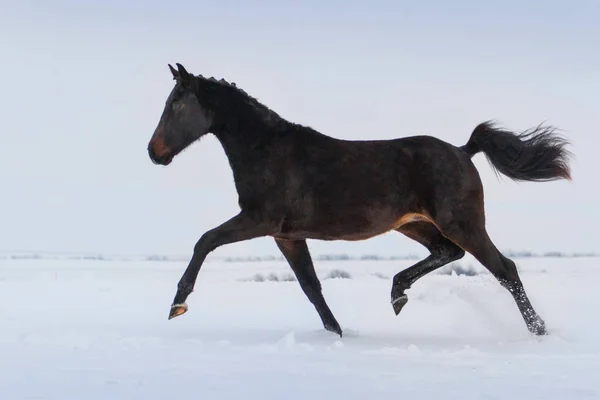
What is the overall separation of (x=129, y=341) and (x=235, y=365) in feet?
4.34

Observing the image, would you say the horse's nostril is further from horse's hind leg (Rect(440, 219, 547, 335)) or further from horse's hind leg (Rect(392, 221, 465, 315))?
horse's hind leg (Rect(440, 219, 547, 335))

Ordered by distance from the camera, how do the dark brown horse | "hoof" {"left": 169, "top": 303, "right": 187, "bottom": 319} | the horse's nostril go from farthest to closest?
1. the horse's nostril
2. the dark brown horse
3. "hoof" {"left": 169, "top": 303, "right": 187, "bottom": 319}

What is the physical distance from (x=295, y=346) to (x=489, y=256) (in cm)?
200

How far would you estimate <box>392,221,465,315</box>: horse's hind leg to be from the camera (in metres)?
7.45

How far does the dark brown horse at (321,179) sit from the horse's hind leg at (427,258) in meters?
0.24

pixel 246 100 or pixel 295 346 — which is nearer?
pixel 295 346

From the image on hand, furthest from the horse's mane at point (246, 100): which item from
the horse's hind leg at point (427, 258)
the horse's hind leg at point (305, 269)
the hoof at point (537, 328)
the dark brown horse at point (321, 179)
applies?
the hoof at point (537, 328)

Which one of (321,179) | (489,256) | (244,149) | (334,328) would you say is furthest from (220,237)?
(489,256)

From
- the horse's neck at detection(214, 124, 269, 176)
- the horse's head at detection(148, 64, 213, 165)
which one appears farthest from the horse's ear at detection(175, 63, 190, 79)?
the horse's neck at detection(214, 124, 269, 176)

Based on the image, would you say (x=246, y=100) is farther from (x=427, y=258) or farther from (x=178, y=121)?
(x=427, y=258)

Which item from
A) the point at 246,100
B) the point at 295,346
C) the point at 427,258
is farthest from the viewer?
the point at 427,258

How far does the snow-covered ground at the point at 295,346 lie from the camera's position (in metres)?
4.69

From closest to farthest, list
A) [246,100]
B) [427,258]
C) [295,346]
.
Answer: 1. [295,346]
2. [246,100]
3. [427,258]

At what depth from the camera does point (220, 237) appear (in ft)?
21.6
